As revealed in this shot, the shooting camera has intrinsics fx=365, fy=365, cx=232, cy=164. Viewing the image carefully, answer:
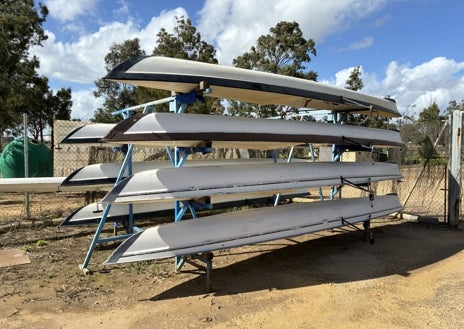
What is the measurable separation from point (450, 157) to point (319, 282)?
5.49m

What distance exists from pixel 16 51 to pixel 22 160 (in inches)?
352

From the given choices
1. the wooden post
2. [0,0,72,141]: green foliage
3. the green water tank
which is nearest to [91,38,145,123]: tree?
[0,0,72,141]: green foliage

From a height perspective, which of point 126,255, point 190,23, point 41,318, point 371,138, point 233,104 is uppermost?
point 190,23

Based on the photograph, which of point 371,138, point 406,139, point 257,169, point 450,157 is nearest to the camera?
point 257,169

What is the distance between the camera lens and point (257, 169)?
15.9ft

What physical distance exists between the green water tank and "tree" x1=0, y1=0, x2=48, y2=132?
14.9 ft

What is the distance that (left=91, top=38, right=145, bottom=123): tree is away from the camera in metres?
38.7

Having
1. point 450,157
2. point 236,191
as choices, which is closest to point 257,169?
point 236,191

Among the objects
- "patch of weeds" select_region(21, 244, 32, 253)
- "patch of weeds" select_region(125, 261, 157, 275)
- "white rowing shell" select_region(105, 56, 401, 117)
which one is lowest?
"patch of weeds" select_region(125, 261, 157, 275)

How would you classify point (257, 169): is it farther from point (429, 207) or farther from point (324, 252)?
point (429, 207)

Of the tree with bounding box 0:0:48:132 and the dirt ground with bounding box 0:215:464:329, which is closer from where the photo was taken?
the dirt ground with bounding box 0:215:464:329

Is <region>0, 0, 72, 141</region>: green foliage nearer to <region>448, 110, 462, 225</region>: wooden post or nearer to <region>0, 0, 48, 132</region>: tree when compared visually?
<region>0, 0, 48, 132</region>: tree

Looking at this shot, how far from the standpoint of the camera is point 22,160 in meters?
12.1

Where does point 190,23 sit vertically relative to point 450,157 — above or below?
above
